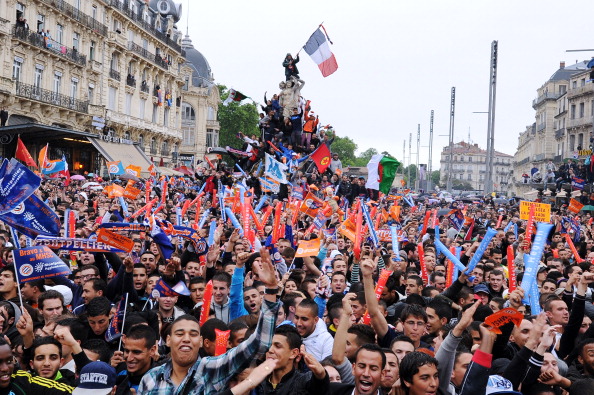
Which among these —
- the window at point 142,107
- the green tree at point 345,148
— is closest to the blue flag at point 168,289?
the window at point 142,107

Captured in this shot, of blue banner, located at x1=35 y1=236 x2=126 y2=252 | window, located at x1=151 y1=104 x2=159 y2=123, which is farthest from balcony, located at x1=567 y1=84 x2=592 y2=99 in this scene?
blue banner, located at x1=35 y1=236 x2=126 y2=252

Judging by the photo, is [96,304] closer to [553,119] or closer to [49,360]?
[49,360]

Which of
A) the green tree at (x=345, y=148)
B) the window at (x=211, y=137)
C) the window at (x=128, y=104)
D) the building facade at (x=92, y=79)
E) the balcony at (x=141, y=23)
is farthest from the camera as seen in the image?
the green tree at (x=345, y=148)

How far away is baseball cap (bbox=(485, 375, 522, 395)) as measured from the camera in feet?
13.7

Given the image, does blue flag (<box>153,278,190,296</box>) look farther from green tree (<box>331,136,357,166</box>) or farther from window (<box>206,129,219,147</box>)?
green tree (<box>331,136,357,166</box>)

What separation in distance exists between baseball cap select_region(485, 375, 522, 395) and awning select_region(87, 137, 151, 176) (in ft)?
100.0

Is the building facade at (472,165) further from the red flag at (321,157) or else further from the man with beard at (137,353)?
the man with beard at (137,353)

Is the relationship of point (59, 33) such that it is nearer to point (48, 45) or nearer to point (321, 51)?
point (48, 45)

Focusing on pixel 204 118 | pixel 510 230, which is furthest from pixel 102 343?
pixel 204 118

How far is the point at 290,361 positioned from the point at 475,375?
121cm

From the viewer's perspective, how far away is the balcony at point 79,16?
35.3 meters

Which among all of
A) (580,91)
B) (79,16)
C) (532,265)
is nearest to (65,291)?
(532,265)

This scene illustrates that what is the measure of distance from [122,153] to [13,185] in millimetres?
29468

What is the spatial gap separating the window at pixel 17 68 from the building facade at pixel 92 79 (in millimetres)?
98
